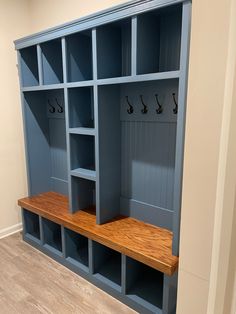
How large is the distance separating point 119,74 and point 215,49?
155cm

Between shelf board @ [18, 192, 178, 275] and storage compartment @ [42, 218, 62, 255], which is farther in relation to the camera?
storage compartment @ [42, 218, 62, 255]

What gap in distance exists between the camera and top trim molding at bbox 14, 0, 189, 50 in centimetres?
146

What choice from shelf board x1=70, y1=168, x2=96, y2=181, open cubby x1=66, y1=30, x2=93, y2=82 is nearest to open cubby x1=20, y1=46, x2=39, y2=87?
open cubby x1=66, y1=30, x2=93, y2=82

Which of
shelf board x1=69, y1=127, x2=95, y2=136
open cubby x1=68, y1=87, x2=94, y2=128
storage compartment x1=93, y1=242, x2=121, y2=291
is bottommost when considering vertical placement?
storage compartment x1=93, y1=242, x2=121, y2=291

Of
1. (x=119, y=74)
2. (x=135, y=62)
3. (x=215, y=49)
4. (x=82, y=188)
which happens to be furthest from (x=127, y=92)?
(x=215, y=49)

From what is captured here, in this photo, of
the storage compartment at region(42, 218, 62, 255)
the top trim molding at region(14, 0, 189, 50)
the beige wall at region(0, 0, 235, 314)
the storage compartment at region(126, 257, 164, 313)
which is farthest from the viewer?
the storage compartment at region(42, 218, 62, 255)

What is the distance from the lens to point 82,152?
224 cm

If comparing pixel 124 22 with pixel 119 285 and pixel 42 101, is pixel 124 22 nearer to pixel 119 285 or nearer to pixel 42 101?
pixel 42 101

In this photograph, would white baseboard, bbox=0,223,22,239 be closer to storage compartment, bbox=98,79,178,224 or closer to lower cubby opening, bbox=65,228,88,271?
lower cubby opening, bbox=65,228,88,271

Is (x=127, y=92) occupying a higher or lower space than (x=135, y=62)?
lower

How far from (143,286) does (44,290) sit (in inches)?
31.8

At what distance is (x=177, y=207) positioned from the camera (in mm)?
1529

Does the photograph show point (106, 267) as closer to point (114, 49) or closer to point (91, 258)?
point (91, 258)

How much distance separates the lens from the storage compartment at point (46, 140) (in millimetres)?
2584
